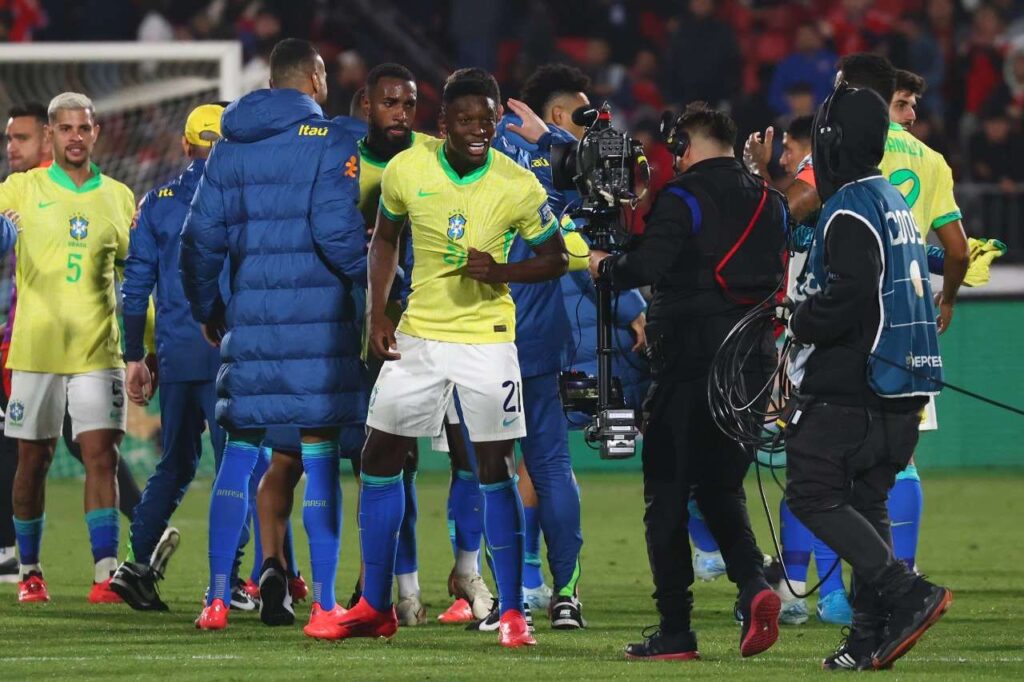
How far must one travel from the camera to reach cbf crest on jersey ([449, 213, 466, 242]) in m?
6.58

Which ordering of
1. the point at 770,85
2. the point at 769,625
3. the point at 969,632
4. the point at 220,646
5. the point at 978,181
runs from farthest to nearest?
the point at 770,85, the point at 978,181, the point at 969,632, the point at 220,646, the point at 769,625

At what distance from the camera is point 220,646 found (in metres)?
6.84

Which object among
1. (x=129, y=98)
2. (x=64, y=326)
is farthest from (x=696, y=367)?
(x=129, y=98)

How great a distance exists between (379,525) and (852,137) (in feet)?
7.06

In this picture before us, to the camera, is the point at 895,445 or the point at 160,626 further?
the point at 160,626

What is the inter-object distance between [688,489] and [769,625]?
529 mm

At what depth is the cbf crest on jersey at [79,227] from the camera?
343 inches

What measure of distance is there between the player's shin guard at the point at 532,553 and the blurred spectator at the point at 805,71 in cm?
995

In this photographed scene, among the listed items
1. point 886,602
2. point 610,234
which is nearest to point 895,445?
point 886,602

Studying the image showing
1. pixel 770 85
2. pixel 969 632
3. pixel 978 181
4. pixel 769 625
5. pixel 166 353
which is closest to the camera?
pixel 769 625

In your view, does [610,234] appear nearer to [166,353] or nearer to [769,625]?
[769,625]

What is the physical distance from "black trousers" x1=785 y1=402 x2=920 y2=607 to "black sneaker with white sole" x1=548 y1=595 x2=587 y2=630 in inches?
64.2

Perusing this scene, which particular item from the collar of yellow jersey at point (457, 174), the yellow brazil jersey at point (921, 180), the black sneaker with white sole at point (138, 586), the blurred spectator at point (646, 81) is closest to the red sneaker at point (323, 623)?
the black sneaker with white sole at point (138, 586)

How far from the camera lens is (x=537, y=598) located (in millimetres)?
8227
